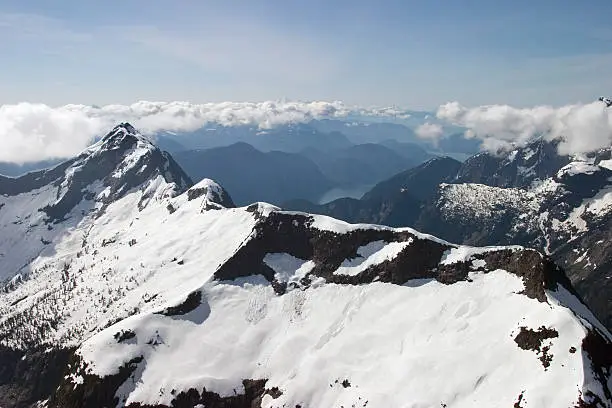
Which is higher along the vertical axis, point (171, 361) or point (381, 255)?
point (171, 361)

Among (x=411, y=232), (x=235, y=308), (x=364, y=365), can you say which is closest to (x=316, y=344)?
(x=364, y=365)

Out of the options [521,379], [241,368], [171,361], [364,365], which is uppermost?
[171,361]

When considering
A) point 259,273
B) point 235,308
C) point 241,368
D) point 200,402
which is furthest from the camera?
point 259,273

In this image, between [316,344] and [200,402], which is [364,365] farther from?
[200,402]

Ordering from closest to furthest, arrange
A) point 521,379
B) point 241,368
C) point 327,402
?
point 521,379 < point 327,402 < point 241,368

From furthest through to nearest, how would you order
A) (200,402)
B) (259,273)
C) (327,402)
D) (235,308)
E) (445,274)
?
(259,273), (235,308), (445,274), (200,402), (327,402)

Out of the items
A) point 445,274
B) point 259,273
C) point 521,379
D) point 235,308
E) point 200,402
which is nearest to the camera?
point 521,379

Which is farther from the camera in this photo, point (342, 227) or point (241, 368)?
point (342, 227)

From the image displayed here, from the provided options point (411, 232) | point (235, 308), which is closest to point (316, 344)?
point (235, 308)

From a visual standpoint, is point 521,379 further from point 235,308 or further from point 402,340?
point 235,308
